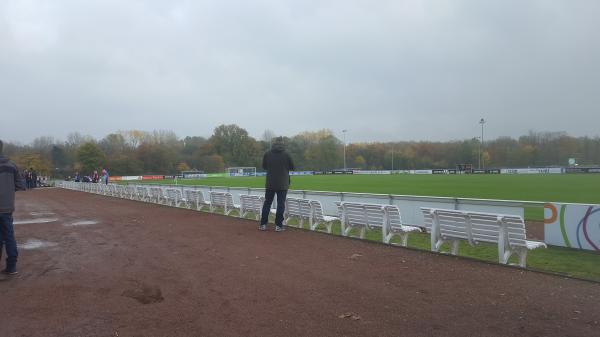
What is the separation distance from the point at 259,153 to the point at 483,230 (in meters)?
101

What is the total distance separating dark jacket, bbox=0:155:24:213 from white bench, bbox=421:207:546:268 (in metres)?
6.39

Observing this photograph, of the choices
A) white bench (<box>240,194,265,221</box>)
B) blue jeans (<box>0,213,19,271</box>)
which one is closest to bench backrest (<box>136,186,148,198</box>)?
white bench (<box>240,194,265,221</box>)

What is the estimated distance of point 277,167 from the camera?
31.4 feet

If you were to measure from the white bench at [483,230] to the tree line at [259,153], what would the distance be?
3095 inches

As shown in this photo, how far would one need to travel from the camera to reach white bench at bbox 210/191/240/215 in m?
14.2

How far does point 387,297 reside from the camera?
4.85 metres

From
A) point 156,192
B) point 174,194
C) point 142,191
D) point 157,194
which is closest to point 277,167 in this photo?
point 174,194

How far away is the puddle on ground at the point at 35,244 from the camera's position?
8.40 meters

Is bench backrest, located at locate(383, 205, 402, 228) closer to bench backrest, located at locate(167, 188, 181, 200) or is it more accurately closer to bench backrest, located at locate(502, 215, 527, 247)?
bench backrest, located at locate(502, 215, 527, 247)

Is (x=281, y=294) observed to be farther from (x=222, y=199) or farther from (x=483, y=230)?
(x=222, y=199)

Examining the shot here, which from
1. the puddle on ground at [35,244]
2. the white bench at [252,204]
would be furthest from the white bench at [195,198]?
the puddle on ground at [35,244]

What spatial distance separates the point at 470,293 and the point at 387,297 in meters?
0.96

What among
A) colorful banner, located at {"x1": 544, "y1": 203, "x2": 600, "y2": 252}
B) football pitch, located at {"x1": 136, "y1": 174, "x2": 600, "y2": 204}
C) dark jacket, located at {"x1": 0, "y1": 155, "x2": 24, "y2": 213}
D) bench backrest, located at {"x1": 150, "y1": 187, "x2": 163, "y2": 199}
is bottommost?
football pitch, located at {"x1": 136, "y1": 174, "x2": 600, "y2": 204}

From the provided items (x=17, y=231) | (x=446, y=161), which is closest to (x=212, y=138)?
(x=446, y=161)
